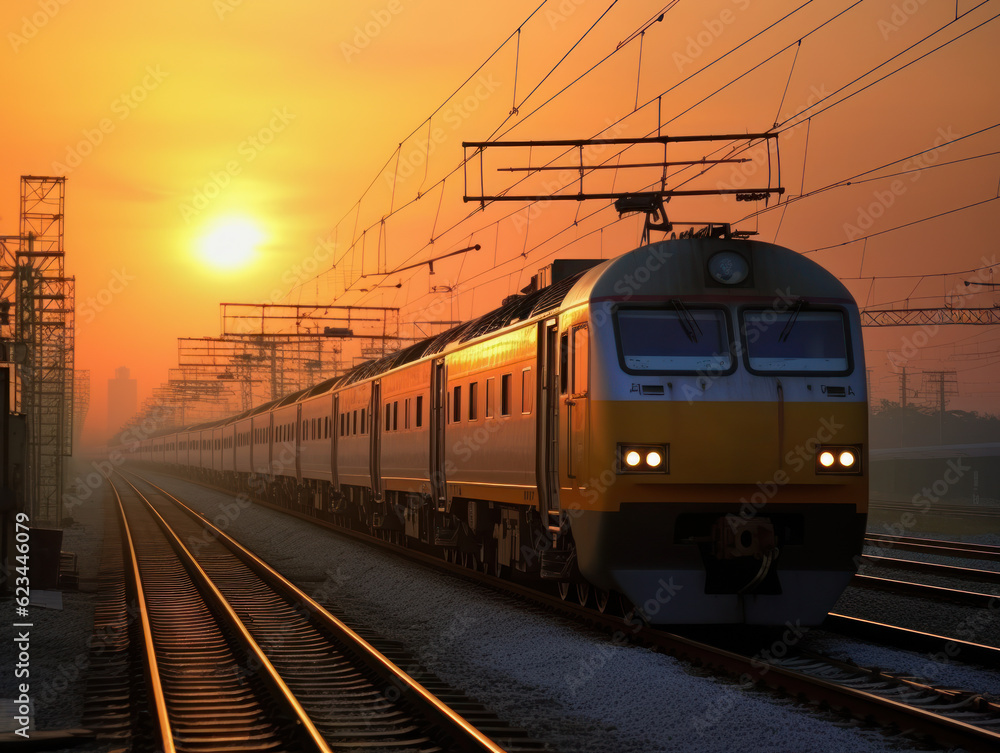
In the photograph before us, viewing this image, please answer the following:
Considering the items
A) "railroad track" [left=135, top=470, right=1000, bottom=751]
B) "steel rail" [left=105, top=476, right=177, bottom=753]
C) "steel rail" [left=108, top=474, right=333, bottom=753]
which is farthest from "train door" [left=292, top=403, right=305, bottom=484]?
"railroad track" [left=135, top=470, right=1000, bottom=751]

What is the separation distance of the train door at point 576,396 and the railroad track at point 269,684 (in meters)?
2.44

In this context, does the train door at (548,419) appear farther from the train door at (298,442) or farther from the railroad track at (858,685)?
the train door at (298,442)

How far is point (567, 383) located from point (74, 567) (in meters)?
10.8

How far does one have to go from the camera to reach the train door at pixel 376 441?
22.8m

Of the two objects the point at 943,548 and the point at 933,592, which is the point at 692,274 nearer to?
the point at 933,592

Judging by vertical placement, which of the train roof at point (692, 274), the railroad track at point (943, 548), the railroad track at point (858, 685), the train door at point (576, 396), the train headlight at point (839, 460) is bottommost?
the railroad track at point (943, 548)

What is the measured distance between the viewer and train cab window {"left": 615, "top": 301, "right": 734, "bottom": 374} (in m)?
10.3

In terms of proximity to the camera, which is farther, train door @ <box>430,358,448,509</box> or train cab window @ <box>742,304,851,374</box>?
train door @ <box>430,358,448,509</box>

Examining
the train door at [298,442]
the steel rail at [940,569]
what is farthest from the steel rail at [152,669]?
the train door at [298,442]

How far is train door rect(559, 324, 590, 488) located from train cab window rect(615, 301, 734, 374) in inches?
16.0

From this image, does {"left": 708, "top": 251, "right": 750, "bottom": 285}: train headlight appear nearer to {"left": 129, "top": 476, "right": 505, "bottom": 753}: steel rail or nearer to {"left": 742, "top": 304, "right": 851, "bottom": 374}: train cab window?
{"left": 742, "top": 304, "right": 851, "bottom": 374}: train cab window

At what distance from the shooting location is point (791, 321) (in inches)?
419

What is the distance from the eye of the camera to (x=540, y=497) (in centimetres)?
1214

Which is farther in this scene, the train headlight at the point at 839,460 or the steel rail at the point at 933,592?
the steel rail at the point at 933,592
